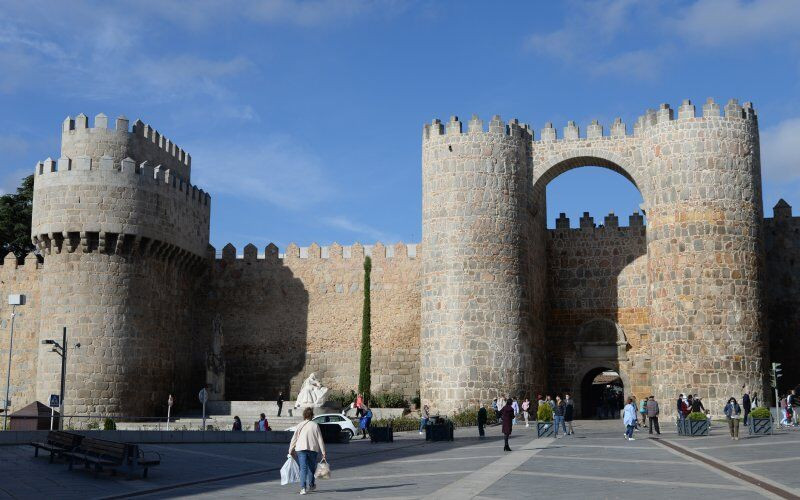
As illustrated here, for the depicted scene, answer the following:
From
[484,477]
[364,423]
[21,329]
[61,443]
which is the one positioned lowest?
[484,477]

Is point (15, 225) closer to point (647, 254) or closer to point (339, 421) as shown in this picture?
point (339, 421)

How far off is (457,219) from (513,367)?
5.03m

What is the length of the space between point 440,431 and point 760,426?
24.4 ft

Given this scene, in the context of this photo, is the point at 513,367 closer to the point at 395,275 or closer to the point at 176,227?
the point at 395,275

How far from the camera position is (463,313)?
29656 mm

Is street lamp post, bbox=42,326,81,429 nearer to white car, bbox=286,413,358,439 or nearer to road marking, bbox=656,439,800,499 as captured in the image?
white car, bbox=286,413,358,439

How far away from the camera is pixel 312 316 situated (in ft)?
117

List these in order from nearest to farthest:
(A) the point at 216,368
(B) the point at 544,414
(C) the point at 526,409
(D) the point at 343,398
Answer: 1. (B) the point at 544,414
2. (C) the point at 526,409
3. (D) the point at 343,398
4. (A) the point at 216,368

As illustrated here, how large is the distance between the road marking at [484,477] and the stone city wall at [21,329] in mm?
21533

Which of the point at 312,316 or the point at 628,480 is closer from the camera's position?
the point at 628,480

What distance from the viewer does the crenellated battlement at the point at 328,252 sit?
35.3 m

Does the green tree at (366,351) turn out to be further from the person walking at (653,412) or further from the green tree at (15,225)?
the green tree at (15,225)

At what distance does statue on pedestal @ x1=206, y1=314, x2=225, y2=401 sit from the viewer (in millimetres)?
33844

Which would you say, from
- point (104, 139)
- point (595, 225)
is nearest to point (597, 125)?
point (595, 225)
